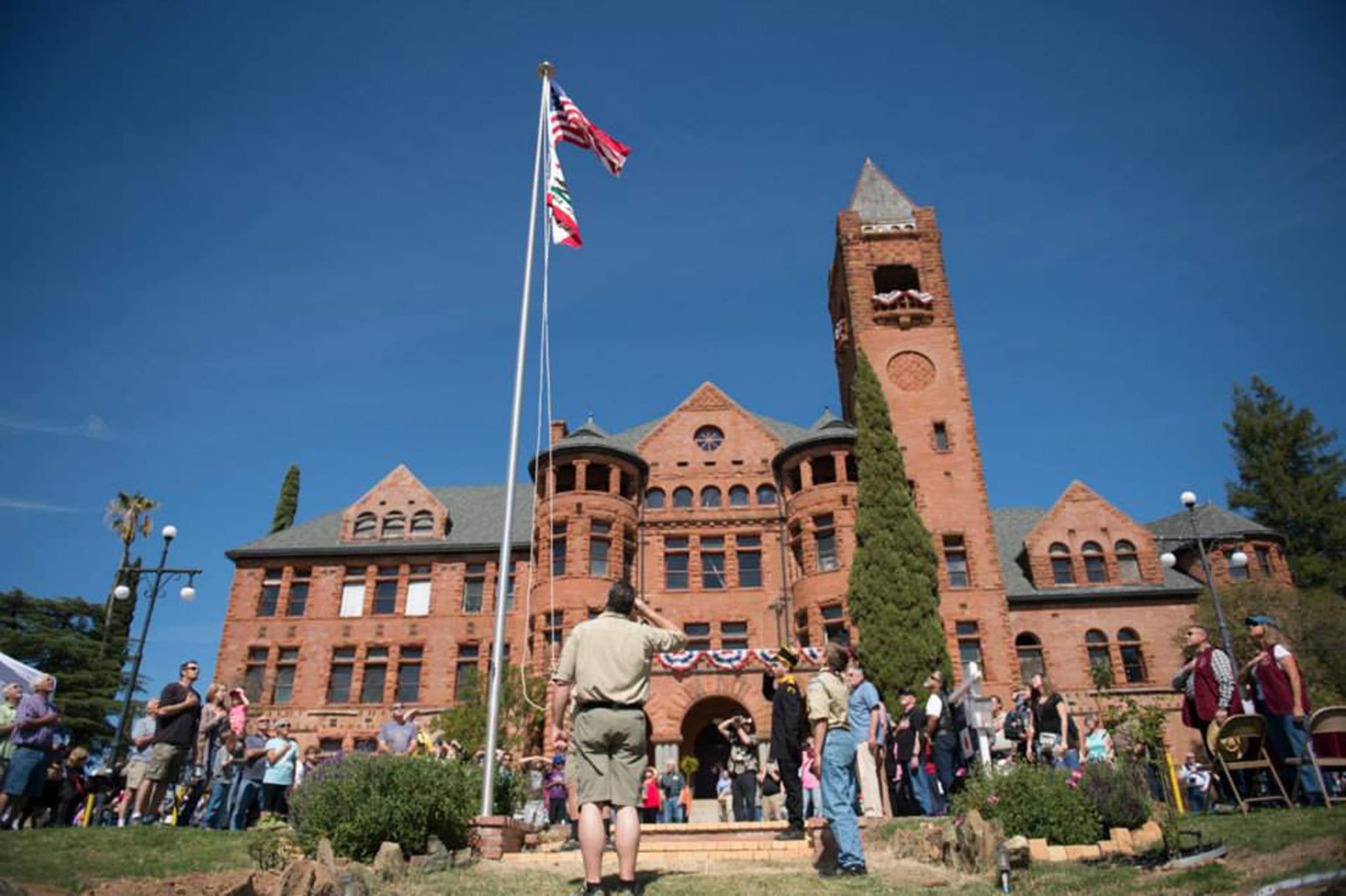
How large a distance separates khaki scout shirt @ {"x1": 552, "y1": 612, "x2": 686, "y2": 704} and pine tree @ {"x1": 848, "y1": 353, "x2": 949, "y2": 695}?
2312 cm

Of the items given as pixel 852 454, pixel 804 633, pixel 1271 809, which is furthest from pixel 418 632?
pixel 1271 809

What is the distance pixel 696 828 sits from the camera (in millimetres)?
12812

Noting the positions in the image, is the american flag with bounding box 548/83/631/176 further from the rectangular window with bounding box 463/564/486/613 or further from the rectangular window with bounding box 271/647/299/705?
the rectangular window with bounding box 271/647/299/705

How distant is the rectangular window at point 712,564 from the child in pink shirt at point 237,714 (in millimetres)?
22814

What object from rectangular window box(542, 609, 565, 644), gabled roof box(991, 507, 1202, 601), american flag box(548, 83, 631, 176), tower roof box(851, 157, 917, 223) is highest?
tower roof box(851, 157, 917, 223)

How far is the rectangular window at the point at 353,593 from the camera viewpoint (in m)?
36.8

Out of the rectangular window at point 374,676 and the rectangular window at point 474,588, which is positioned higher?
the rectangular window at point 474,588

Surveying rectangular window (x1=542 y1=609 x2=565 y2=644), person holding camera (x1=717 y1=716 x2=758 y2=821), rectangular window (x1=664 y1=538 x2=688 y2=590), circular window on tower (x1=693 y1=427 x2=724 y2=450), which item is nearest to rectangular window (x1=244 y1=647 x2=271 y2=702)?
rectangular window (x1=542 y1=609 x2=565 y2=644)

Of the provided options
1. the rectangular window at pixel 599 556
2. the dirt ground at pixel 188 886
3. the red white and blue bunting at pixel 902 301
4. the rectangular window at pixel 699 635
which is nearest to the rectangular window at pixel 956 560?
the rectangular window at pixel 699 635

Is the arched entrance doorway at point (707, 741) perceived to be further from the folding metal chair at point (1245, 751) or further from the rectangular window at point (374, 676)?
the folding metal chair at point (1245, 751)

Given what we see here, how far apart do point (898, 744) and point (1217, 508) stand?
34.6 meters

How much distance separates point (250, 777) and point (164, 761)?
7.09 ft

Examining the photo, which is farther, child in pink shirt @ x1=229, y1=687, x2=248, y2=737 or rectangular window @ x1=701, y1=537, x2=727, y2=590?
rectangular window @ x1=701, y1=537, x2=727, y2=590

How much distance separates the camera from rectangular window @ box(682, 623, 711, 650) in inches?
1318
